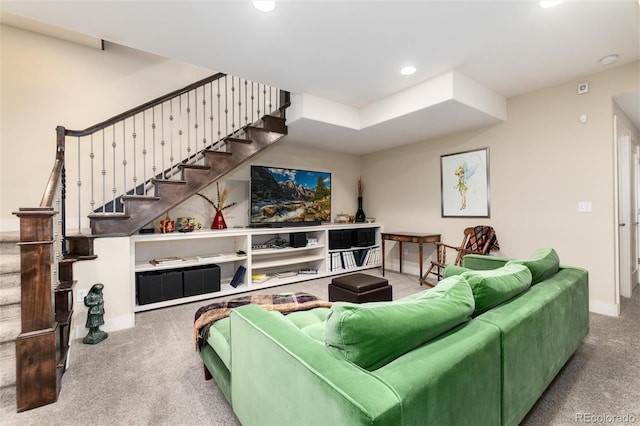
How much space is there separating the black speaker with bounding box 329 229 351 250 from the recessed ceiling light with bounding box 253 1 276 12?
3.23 metres

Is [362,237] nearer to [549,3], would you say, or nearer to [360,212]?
[360,212]

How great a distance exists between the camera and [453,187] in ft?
14.1

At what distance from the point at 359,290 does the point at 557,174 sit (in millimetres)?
2759

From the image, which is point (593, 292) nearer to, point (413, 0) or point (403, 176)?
point (403, 176)

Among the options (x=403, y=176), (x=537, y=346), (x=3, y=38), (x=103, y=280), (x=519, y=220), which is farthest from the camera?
(x=403, y=176)

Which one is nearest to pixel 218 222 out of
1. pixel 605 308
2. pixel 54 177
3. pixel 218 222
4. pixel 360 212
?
pixel 218 222

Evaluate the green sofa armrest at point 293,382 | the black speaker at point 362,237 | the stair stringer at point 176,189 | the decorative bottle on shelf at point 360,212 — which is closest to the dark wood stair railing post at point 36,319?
the stair stringer at point 176,189

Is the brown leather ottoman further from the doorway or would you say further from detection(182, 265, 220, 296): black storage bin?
the doorway

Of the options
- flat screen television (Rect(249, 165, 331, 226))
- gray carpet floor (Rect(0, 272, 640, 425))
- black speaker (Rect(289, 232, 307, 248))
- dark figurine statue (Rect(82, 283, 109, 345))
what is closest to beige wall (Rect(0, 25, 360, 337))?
dark figurine statue (Rect(82, 283, 109, 345))

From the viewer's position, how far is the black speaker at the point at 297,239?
4.35 meters

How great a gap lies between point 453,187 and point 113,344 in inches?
175

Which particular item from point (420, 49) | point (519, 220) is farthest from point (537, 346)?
point (519, 220)

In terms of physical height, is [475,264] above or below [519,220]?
below

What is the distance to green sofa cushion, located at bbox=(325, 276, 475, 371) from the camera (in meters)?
0.93
